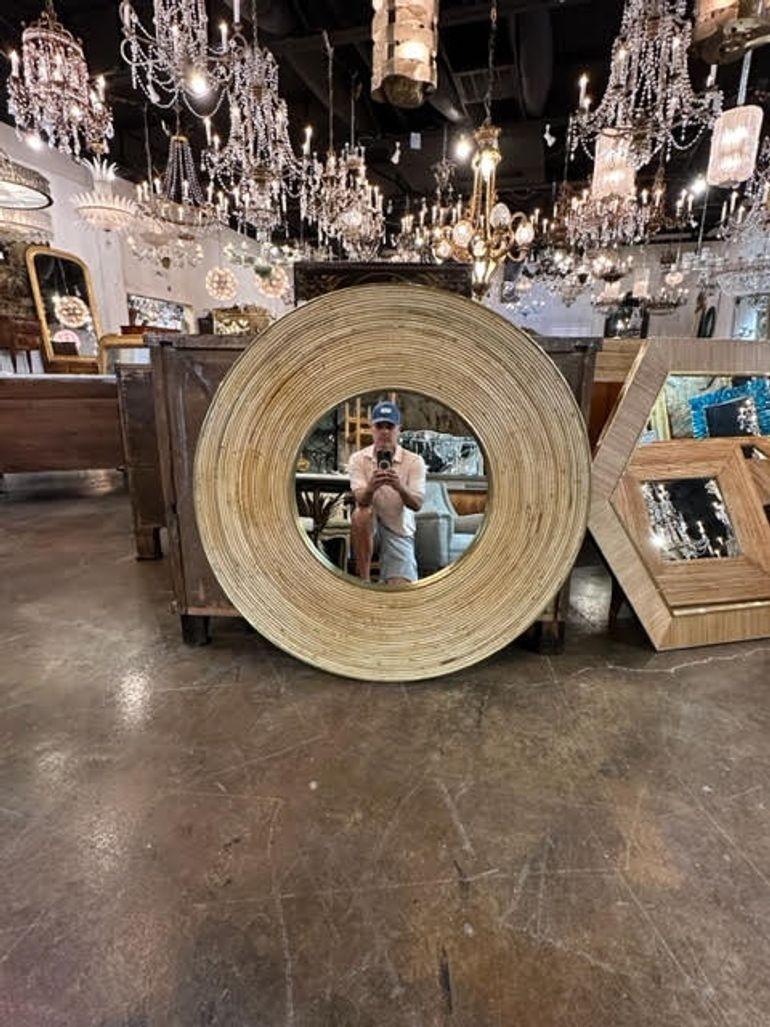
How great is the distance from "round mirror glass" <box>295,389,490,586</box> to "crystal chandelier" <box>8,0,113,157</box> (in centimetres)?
401

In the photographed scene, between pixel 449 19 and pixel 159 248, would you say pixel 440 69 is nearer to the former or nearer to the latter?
pixel 449 19

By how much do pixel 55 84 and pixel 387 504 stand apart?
4.38 m

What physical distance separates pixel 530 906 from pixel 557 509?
1.07 meters

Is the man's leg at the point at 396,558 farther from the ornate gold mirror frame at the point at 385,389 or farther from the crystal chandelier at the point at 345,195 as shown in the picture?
the crystal chandelier at the point at 345,195

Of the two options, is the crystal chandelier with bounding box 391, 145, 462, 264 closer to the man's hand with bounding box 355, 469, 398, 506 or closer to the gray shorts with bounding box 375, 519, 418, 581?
the man's hand with bounding box 355, 469, 398, 506

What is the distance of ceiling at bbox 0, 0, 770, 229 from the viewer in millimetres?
4113

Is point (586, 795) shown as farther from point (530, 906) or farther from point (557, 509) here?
point (557, 509)

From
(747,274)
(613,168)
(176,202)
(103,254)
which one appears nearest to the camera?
(613,168)

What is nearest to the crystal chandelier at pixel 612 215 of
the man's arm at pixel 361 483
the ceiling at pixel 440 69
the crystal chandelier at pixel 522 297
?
the ceiling at pixel 440 69

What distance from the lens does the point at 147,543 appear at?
278 centimetres

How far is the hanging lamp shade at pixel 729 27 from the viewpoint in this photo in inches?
52.8

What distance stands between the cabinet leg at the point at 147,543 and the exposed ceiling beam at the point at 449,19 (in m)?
4.35

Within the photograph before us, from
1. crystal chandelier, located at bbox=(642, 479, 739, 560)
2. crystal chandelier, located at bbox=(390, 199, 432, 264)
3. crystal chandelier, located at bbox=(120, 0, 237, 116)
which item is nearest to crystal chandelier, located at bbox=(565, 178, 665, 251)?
crystal chandelier, located at bbox=(390, 199, 432, 264)

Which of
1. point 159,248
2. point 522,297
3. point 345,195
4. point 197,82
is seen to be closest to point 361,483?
point 197,82
